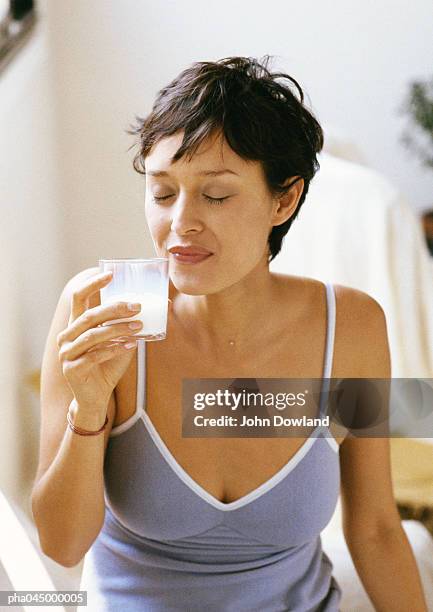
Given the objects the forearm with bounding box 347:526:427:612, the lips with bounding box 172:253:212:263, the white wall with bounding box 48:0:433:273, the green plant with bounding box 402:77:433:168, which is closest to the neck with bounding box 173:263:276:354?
the lips with bounding box 172:253:212:263

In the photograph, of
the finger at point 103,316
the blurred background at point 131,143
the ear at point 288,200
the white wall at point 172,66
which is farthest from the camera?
the white wall at point 172,66

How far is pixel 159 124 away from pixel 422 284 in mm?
574

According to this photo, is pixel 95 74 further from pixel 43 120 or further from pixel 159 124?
pixel 159 124

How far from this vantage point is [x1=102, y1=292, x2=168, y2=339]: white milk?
549 millimetres

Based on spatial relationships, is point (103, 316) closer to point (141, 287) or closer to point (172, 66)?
point (141, 287)

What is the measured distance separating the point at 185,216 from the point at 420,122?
818 mm

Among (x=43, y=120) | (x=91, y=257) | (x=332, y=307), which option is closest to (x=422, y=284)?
(x=332, y=307)

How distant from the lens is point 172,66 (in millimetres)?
1335

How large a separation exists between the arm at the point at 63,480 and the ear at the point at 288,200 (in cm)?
18

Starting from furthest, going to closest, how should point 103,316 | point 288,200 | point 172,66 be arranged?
point 172,66 → point 288,200 → point 103,316

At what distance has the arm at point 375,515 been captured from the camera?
28.3 inches

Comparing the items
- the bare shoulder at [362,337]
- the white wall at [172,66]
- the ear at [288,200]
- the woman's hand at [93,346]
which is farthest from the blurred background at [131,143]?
the woman's hand at [93,346]

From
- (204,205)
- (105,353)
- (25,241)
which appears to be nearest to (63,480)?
(105,353)

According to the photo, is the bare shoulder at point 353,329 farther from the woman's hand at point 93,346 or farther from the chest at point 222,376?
the woman's hand at point 93,346
